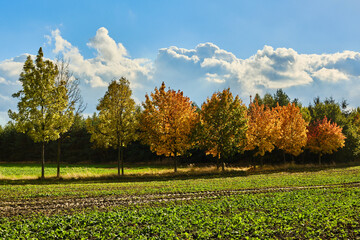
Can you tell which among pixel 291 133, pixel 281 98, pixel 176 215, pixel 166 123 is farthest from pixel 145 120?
pixel 281 98

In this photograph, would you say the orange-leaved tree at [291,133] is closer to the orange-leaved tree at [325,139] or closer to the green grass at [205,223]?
the orange-leaved tree at [325,139]

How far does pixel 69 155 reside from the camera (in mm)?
81750

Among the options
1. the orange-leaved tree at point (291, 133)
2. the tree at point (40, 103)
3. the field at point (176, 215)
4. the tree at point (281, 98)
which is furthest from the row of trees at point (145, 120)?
the tree at point (281, 98)

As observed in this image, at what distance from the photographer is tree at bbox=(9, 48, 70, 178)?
30.8 meters

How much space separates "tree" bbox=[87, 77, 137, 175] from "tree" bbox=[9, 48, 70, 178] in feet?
16.5

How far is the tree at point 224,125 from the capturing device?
3885cm

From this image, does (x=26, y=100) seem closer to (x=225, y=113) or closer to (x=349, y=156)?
(x=225, y=113)

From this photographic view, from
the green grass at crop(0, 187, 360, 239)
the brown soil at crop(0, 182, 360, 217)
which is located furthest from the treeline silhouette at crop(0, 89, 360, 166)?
the green grass at crop(0, 187, 360, 239)

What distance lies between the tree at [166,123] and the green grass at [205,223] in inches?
811

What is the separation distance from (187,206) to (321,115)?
71526 millimetres

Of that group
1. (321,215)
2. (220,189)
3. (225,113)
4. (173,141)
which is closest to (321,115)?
(225,113)

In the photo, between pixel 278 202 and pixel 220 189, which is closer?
pixel 278 202

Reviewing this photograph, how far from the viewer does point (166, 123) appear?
3766 cm

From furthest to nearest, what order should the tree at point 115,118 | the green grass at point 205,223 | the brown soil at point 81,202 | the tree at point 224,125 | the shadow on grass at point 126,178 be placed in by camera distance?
the tree at point 224,125, the tree at point 115,118, the shadow on grass at point 126,178, the brown soil at point 81,202, the green grass at point 205,223
